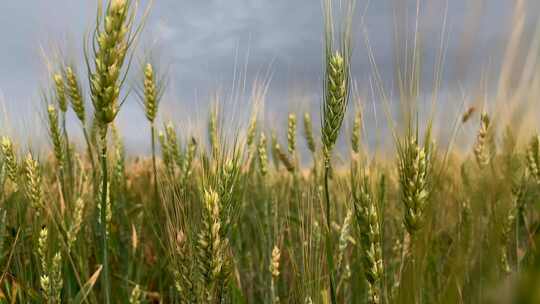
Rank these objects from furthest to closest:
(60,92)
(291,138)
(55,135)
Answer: (291,138) → (60,92) → (55,135)

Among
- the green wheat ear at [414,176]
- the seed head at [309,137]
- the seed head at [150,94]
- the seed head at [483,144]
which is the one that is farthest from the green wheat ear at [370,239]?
the seed head at [309,137]

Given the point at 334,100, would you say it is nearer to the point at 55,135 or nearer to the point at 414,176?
the point at 414,176

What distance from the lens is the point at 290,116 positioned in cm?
299

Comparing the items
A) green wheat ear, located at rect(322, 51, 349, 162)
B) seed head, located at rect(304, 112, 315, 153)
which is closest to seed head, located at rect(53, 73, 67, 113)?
seed head, located at rect(304, 112, 315, 153)

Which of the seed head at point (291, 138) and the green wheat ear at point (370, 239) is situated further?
the seed head at point (291, 138)

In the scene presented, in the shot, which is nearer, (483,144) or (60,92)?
(483,144)

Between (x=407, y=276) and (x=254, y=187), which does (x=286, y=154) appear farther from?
(x=407, y=276)

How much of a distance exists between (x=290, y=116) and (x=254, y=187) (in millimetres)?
1516

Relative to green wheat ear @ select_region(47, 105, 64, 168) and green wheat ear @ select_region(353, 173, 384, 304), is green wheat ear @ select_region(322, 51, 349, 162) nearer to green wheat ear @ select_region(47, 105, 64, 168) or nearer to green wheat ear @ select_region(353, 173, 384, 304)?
green wheat ear @ select_region(353, 173, 384, 304)

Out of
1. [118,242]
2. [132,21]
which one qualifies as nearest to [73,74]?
Result: [118,242]

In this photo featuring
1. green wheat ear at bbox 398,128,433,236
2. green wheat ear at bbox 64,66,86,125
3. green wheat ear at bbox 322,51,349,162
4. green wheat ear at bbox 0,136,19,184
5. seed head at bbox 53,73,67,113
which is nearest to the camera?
green wheat ear at bbox 398,128,433,236

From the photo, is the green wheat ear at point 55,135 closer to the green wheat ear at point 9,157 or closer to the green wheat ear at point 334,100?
the green wheat ear at point 9,157

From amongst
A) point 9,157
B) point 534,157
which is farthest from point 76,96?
point 534,157

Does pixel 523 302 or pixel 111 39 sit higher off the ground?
pixel 111 39
